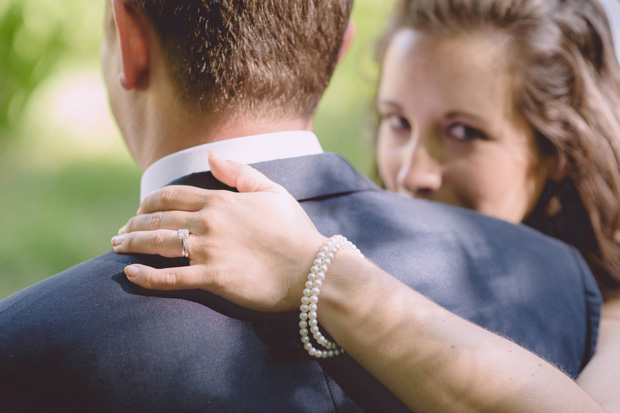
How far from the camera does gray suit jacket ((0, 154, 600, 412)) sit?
4.49 feet

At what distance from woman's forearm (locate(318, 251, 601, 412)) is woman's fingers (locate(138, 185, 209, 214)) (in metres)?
0.38

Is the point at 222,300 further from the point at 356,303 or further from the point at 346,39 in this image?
the point at 346,39

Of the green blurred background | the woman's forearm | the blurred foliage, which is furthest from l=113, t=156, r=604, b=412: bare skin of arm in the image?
the blurred foliage

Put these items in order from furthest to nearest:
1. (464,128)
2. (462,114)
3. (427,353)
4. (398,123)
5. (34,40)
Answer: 1. (34,40)
2. (398,123)
3. (464,128)
4. (462,114)
5. (427,353)

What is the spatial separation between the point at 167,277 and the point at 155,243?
0.12 meters

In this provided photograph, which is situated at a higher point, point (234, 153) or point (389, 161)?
point (234, 153)

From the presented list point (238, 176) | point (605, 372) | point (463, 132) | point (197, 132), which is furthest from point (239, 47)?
point (463, 132)

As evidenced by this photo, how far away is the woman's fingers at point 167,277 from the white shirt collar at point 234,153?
39 centimetres

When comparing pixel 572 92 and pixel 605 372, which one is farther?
pixel 572 92

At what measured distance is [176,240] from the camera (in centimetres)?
154

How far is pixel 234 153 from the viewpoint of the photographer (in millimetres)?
1787

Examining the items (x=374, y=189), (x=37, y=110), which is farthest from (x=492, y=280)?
(x=37, y=110)

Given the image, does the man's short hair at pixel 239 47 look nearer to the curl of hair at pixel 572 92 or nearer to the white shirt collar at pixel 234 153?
the white shirt collar at pixel 234 153

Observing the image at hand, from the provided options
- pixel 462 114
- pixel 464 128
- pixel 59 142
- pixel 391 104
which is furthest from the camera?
pixel 59 142
